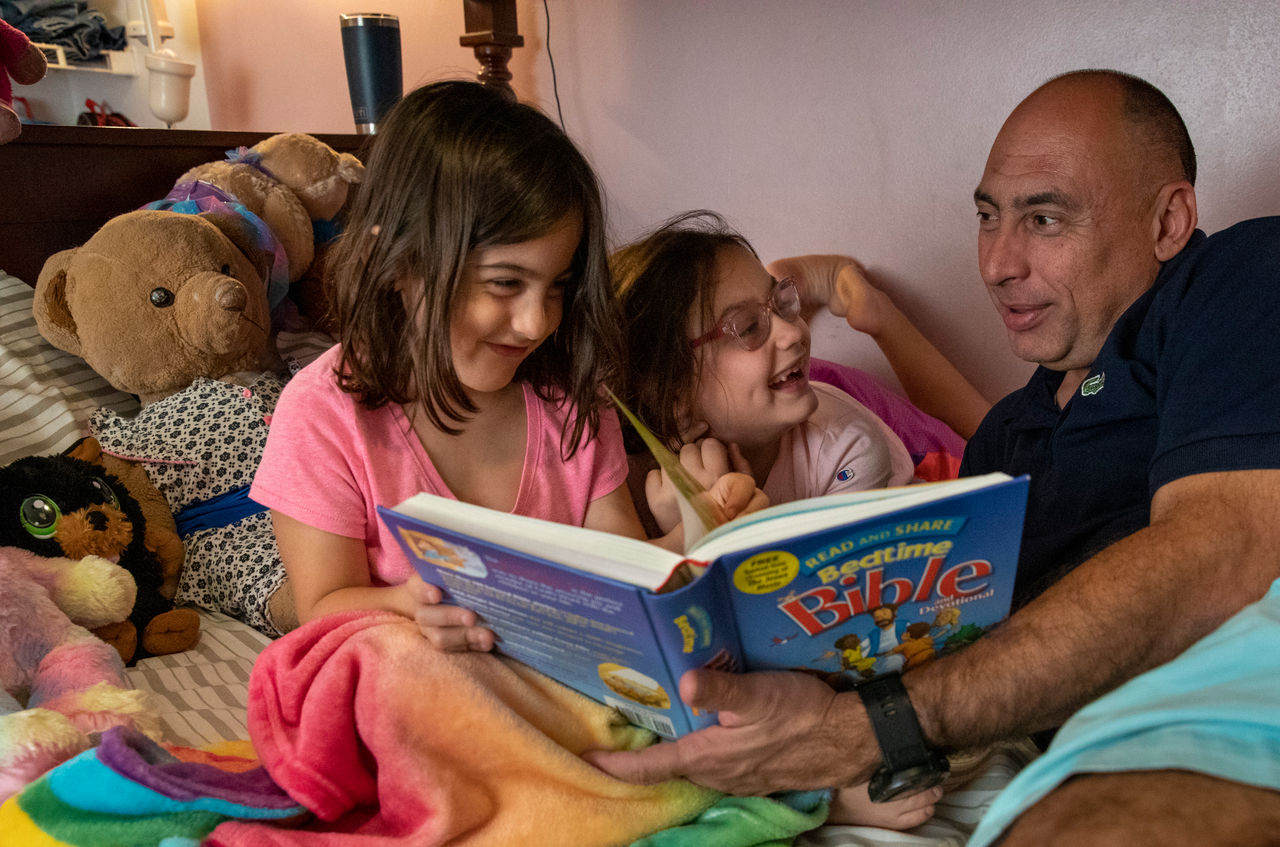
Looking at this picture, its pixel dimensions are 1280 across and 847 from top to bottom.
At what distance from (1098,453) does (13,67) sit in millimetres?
1936

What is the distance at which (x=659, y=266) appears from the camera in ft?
4.65

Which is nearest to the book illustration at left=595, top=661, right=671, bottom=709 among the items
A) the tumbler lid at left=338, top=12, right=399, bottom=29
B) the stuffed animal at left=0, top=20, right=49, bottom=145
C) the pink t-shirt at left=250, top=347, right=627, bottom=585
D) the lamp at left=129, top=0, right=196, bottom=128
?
the pink t-shirt at left=250, top=347, right=627, bottom=585

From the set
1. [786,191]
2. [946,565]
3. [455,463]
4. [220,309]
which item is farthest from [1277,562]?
[220,309]

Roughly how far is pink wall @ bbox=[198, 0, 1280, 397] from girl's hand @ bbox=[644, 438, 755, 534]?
32.5 inches

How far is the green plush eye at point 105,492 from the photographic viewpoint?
1440 millimetres

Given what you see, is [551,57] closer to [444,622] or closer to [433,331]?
[433,331]

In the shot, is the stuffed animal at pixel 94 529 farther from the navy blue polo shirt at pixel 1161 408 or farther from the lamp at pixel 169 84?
the lamp at pixel 169 84

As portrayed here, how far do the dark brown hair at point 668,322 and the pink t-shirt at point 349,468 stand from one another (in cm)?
20

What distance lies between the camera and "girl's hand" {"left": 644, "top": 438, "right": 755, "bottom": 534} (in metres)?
1.30

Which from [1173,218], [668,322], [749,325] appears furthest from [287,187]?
[1173,218]

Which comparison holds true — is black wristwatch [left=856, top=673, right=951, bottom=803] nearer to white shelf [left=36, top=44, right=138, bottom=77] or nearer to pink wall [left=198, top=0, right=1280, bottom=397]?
pink wall [left=198, top=0, right=1280, bottom=397]

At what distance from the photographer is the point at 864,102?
1.96m

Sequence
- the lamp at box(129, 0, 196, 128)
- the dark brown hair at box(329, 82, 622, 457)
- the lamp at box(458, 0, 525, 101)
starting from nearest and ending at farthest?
1. the dark brown hair at box(329, 82, 622, 457)
2. the lamp at box(458, 0, 525, 101)
3. the lamp at box(129, 0, 196, 128)

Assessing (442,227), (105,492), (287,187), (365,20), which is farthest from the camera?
(365,20)
